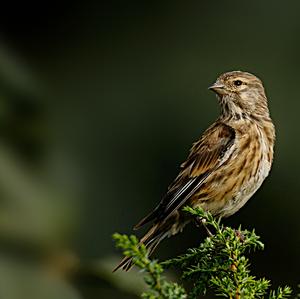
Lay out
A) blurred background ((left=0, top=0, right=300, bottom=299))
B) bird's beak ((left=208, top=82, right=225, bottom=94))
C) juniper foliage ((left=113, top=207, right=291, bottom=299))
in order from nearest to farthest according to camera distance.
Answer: juniper foliage ((left=113, top=207, right=291, bottom=299)) → bird's beak ((left=208, top=82, right=225, bottom=94)) → blurred background ((left=0, top=0, right=300, bottom=299))

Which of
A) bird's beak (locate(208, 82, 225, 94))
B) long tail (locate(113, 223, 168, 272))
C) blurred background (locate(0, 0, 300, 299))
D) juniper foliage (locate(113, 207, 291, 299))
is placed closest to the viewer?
juniper foliage (locate(113, 207, 291, 299))

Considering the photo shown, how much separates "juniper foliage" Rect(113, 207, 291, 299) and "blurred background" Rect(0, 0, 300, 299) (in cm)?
225

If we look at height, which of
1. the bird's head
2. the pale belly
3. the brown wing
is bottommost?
the pale belly

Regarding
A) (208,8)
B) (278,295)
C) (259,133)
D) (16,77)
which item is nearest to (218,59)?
(208,8)

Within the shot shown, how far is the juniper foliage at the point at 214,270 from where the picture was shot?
2.56m

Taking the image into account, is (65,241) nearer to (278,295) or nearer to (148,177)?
(148,177)

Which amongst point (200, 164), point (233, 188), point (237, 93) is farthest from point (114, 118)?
point (233, 188)

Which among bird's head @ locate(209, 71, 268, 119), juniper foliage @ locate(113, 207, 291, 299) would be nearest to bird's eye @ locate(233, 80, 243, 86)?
bird's head @ locate(209, 71, 268, 119)

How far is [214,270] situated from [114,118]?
11.3 feet

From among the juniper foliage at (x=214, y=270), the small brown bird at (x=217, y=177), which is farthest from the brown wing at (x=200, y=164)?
the juniper foliage at (x=214, y=270)

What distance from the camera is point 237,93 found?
4992mm

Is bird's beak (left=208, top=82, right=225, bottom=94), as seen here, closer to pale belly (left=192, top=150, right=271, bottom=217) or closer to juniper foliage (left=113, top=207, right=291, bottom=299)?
pale belly (left=192, top=150, right=271, bottom=217)

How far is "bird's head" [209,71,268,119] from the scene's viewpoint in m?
4.95

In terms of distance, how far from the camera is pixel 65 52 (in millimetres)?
6871
